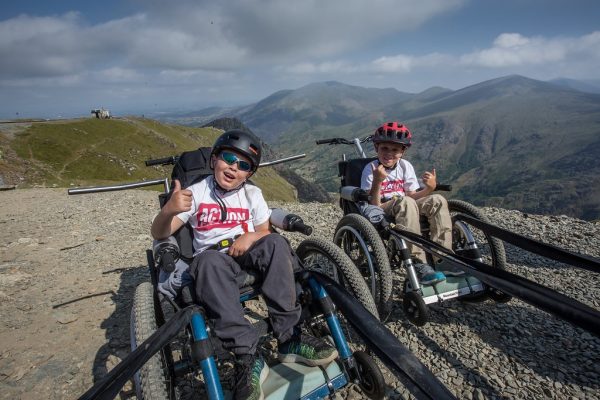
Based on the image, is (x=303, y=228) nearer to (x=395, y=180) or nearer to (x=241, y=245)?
(x=241, y=245)

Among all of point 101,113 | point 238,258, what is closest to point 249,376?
point 238,258

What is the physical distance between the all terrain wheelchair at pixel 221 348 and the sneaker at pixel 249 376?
99mm

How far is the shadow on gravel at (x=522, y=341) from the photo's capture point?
3.63m

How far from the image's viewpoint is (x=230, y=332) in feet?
9.62

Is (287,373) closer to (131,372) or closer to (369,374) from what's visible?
(369,374)

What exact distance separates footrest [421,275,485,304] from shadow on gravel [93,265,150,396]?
4.06m

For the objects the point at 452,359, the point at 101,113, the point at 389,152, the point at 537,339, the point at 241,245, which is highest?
the point at 101,113

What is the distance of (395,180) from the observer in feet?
20.2

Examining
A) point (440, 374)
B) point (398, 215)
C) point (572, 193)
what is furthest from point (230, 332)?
point (572, 193)

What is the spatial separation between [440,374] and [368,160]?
3.81m

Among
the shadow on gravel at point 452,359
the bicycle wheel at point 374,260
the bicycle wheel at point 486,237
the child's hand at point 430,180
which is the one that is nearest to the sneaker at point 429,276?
the bicycle wheel at point 374,260

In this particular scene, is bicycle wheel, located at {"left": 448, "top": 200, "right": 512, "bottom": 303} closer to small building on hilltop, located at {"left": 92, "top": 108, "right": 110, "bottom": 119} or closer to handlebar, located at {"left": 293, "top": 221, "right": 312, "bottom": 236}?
handlebar, located at {"left": 293, "top": 221, "right": 312, "bottom": 236}

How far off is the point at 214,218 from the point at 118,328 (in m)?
2.47

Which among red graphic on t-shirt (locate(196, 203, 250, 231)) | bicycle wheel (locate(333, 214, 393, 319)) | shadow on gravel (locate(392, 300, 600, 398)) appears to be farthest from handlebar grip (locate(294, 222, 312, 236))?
shadow on gravel (locate(392, 300, 600, 398))
